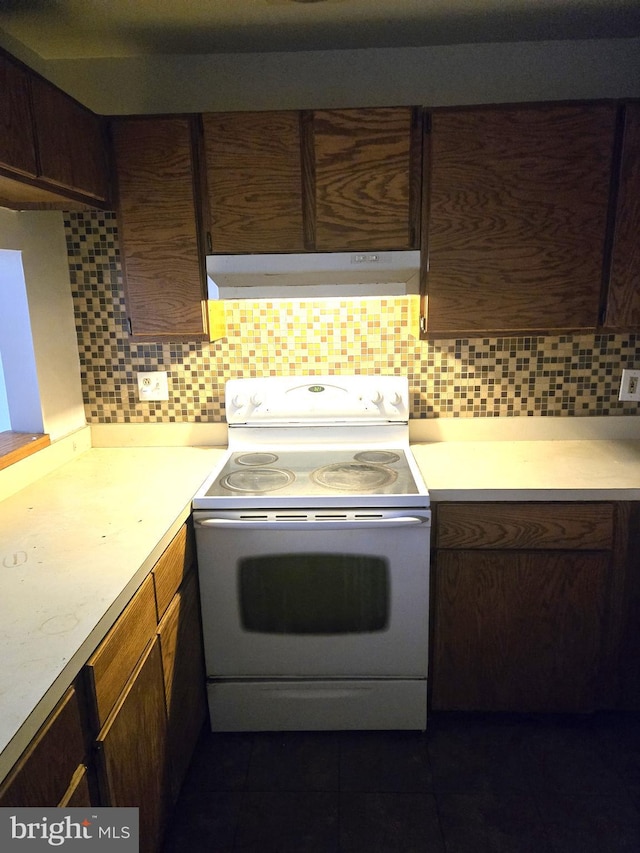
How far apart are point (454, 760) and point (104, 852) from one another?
1100 millimetres

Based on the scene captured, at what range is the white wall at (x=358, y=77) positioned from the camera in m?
1.99

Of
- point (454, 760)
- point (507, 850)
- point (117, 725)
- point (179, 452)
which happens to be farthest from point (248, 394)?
point (507, 850)

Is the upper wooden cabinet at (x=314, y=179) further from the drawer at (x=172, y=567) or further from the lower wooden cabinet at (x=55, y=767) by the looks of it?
the lower wooden cabinet at (x=55, y=767)

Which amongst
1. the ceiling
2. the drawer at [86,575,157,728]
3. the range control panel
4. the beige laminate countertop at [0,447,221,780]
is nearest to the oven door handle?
the beige laminate countertop at [0,447,221,780]

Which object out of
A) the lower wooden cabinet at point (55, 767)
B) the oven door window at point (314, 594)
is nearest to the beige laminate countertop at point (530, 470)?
the oven door window at point (314, 594)

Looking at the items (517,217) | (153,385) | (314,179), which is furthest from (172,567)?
(517,217)

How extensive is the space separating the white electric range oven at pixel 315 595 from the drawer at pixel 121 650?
1.25 ft

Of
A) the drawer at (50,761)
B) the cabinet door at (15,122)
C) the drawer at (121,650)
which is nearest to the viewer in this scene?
the drawer at (50,761)

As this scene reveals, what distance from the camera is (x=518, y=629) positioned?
1831 mm

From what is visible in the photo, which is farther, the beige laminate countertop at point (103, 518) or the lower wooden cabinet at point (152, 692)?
the lower wooden cabinet at point (152, 692)

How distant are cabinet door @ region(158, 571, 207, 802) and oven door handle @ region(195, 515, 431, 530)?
186 mm

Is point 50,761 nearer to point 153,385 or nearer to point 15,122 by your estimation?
point 15,122

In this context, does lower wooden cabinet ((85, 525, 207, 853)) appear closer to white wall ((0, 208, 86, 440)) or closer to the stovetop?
the stovetop

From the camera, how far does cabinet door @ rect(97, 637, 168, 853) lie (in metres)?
1.16
